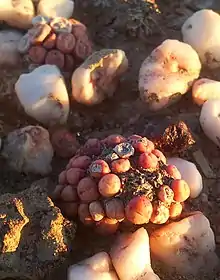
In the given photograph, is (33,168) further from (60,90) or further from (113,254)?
(113,254)

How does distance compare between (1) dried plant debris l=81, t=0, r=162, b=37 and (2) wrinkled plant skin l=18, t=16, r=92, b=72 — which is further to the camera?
(1) dried plant debris l=81, t=0, r=162, b=37

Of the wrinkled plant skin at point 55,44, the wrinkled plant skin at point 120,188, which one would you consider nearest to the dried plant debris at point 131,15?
the wrinkled plant skin at point 55,44

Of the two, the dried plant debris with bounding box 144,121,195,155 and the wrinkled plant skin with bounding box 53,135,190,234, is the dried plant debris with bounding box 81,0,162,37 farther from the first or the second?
the wrinkled plant skin with bounding box 53,135,190,234

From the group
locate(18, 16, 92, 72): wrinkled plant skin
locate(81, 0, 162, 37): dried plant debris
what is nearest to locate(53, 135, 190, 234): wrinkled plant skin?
locate(18, 16, 92, 72): wrinkled plant skin

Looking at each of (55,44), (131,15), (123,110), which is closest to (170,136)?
(123,110)

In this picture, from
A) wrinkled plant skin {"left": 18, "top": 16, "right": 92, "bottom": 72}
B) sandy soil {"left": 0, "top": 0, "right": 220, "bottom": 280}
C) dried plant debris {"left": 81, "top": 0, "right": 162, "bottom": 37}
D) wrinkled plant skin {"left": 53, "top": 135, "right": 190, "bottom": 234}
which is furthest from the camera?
dried plant debris {"left": 81, "top": 0, "right": 162, "bottom": 37}

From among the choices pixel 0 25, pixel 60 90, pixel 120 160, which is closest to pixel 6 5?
pixel 0 25
